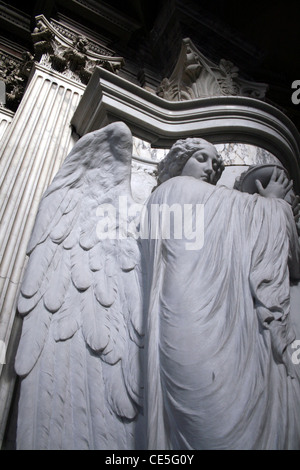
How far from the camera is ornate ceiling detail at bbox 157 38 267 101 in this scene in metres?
3.66

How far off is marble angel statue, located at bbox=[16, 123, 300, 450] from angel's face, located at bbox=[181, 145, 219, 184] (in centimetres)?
2

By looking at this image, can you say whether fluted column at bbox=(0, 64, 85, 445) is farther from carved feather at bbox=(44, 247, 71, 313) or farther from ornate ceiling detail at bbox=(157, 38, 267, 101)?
ornate ceiling detail at bbox=(157, 38, 267, 101)

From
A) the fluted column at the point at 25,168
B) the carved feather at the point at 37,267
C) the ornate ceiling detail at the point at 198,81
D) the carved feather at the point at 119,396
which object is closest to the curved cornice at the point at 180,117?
the fluted column at the point at 25,168

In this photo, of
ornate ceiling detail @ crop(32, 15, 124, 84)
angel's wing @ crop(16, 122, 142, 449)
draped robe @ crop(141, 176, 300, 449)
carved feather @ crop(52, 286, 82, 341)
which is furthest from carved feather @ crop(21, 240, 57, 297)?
ornate ceiling detail @ crop(32, 15, 124, 84)

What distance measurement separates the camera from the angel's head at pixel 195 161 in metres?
2.25

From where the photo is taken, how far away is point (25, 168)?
268 cm

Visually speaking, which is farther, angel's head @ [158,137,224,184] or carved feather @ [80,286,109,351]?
angel's head @ [158,137,224,184]

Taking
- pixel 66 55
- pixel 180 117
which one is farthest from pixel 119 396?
pixel 66 55

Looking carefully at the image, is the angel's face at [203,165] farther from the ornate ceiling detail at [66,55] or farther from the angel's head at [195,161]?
the ornate ceiling detail at [66,55]

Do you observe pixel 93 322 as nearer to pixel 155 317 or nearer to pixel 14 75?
pixel 155 317

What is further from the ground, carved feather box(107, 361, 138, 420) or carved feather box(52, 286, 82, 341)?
carved feather box(52, 286, 82, 341)

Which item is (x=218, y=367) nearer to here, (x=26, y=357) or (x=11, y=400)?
(x=26, y=357)

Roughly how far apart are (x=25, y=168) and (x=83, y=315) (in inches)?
54.1

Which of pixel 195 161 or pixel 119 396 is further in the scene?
pixel 195 161
